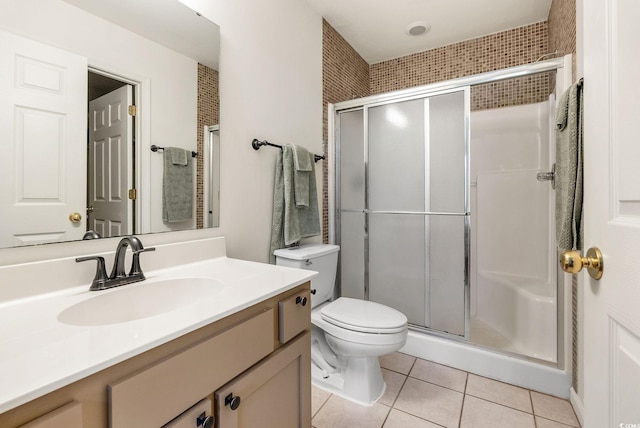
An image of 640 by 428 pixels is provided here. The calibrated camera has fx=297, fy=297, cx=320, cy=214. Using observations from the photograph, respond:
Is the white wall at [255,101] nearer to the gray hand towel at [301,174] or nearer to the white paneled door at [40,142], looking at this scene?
the gray hand towel at [301,174]

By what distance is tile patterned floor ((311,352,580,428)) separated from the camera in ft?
4.75

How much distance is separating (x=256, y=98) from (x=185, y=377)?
1.44 meters

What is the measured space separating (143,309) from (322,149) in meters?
1.67

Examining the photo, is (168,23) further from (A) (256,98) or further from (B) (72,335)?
(B) (72,335)

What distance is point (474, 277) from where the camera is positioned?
2469mm

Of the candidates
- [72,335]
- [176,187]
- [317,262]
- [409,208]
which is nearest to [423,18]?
[409,208]

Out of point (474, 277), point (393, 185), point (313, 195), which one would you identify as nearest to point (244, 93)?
point (313, 195)

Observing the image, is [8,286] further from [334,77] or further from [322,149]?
[334,77]

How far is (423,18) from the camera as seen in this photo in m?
2.25

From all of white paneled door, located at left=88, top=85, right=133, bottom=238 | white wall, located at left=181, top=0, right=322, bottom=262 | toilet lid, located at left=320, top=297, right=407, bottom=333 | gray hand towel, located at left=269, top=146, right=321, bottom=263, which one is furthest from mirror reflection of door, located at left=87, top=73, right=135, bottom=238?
toilet lid, located at left=320, top=297, right=407, bottom=333

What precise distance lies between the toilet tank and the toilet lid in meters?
0.14

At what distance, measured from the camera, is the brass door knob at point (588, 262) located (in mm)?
593

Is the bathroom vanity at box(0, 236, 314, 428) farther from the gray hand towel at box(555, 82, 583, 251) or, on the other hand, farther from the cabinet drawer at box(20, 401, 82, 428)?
the gray hand towel at box(555, 82, 583, 251)

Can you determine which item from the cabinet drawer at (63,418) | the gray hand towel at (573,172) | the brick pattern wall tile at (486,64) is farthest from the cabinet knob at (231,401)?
the brick pattern wall tile at (486,64)
